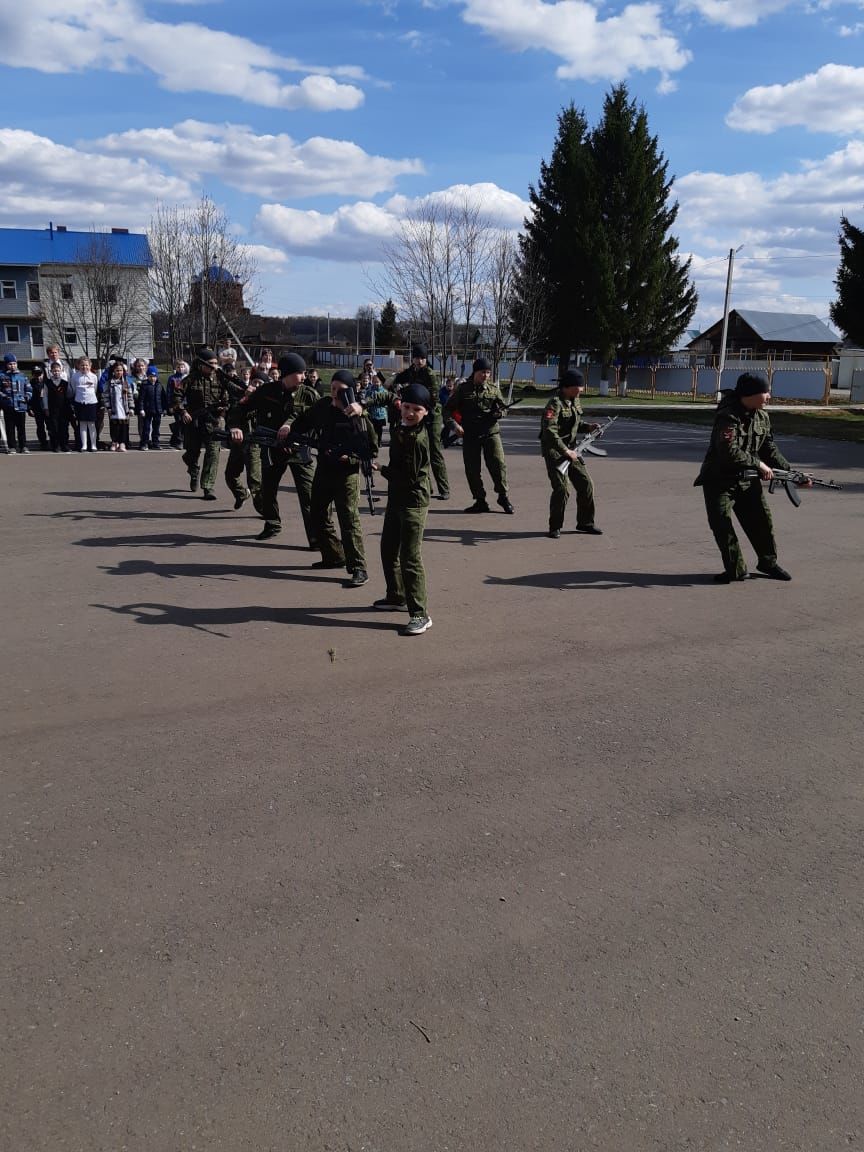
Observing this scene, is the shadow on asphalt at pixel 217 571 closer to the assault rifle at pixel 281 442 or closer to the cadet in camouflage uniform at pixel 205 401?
the assault rifle at pixel 281 442

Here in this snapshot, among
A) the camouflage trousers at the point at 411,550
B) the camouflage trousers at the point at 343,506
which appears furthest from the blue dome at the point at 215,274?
the camouflage trousers at the point at 411,550

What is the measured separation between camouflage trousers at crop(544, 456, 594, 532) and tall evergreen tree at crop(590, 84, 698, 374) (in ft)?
131

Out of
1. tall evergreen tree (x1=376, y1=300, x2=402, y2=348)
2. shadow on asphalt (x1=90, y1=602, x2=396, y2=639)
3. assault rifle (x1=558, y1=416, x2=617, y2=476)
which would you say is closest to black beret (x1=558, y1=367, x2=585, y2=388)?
assault rifle (x1=558, y1=416, x2=617, y2=476)

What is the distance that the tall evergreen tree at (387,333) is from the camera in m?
77.3

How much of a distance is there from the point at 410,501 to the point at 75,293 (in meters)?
45.0

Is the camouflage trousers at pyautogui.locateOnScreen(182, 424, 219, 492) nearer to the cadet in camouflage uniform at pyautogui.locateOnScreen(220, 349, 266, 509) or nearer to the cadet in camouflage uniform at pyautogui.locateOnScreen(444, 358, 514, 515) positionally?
the cadet in camouflage uniform at pyautogui.locateOnScreen(220, 349, 266, 509)

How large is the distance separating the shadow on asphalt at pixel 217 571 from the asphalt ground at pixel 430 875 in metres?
0.81

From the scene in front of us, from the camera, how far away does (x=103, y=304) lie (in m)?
41.6

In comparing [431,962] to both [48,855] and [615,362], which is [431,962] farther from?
[615,362]

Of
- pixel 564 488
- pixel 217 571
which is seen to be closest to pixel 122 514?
pixel 217 571

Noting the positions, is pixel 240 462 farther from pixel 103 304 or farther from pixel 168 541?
pixel 103 304

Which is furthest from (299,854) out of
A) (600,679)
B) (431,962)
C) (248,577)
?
(248,577)

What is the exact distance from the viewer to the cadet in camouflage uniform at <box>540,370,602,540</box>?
10.3 meters

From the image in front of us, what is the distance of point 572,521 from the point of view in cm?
1205
